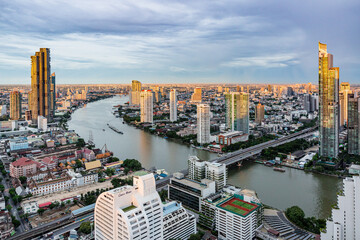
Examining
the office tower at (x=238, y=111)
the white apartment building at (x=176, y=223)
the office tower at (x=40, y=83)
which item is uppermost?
the office tower at (x=40, y=83)

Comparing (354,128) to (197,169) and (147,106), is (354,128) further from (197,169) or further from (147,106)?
(147,106)

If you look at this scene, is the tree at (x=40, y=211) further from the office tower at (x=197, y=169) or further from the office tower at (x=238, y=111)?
the office tower at (x=238, y=111)

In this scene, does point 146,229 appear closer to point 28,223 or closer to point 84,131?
point 28,223

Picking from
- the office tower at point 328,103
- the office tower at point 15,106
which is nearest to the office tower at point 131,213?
the office tower at point 328,103

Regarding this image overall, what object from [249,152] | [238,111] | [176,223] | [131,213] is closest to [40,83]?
[238,111]

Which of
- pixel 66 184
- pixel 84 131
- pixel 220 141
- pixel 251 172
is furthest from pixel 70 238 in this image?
pixel 84 131

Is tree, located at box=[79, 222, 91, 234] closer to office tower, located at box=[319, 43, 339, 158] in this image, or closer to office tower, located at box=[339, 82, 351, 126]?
office tower, located at box=[319, 43, 339, 158]
